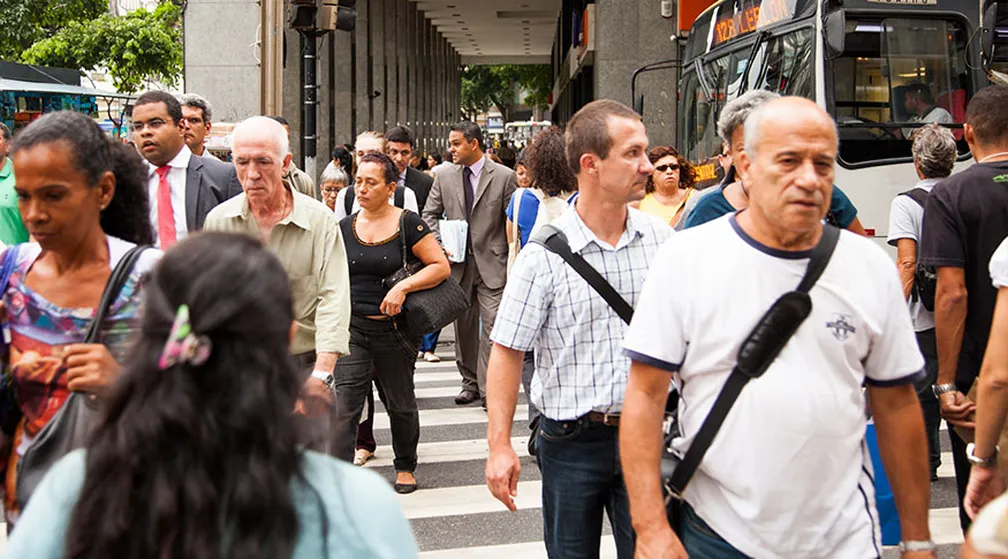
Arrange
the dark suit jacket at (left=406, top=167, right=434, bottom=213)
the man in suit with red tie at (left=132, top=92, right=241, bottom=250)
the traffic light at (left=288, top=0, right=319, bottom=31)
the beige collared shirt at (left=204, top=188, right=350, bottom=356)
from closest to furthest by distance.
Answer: the beige collared shirt at (left=204, top=188, right=350, bottom=356) → the man in suit with red tie at (left=132, top=92, right=241, bottom=250) → the dark suit jacket at (left=406, top=167, right=434, bottom=213) → the traffic light at (left=288, top=0, right=319, bottom=31)

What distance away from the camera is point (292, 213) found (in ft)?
17.0

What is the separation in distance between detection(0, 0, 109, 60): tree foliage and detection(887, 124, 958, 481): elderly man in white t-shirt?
1496 inches

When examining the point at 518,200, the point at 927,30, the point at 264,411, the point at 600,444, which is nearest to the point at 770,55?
the point at 927,30

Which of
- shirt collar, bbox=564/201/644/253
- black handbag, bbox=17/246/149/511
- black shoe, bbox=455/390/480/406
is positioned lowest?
black shoe, bbox=455/390/480/406

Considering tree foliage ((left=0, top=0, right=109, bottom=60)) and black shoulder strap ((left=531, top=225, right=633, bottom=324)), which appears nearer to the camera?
black shoulder strap ((left=531, top=225, right=633, bottom=324))

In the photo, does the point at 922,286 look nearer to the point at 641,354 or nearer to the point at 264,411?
the point at 641,354

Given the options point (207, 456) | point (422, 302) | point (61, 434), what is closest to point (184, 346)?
point (207, 456)

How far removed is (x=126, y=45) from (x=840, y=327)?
4983cm

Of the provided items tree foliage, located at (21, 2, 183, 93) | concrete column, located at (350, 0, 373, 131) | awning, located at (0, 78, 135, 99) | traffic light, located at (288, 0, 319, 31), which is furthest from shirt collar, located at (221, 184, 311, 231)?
tree foliage, located at (21, 2, 183, 93)

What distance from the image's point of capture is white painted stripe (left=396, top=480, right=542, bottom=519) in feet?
22.1

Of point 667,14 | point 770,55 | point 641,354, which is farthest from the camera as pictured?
point 667,14

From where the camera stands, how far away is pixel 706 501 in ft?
9.94

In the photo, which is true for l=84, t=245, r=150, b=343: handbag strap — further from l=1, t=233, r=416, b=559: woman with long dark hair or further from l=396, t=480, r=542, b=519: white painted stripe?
l=396, t=480, r=542, b=519: white painted stripe

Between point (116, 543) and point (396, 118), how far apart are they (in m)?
39.6
